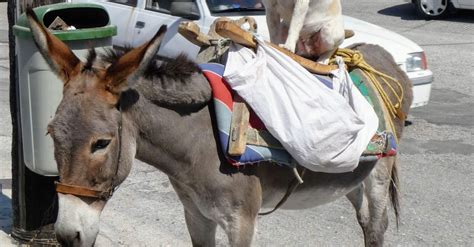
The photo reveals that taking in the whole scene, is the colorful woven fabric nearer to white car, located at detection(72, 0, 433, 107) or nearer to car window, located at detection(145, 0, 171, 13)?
white car, located at detection(72, 0, 433, 107)

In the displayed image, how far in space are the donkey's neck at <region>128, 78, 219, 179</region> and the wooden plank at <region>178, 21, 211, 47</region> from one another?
0.61m

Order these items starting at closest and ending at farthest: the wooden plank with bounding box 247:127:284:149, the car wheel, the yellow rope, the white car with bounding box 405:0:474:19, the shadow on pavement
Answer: the wooden plank with bounding box 247:127:284:149, the yellow rope, the white car with bounding box 405:0:474:19, the car wheel, the shadow on pavement

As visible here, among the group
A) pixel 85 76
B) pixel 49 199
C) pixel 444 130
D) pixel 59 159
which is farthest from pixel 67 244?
pixel 444 130

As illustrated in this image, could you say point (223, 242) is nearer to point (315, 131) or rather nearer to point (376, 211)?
point (376, 211)

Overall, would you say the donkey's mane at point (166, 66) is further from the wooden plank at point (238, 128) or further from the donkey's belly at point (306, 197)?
the donkey's belly at point (306, 197)

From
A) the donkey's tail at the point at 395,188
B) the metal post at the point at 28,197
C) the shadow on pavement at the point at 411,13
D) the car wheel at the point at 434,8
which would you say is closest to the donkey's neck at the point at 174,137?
the donkey's tail at the point at 395,188

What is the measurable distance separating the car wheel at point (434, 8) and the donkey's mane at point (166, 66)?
13908mm

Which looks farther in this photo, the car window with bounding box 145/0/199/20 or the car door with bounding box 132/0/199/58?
the car window with bounding box 145/0/199/20

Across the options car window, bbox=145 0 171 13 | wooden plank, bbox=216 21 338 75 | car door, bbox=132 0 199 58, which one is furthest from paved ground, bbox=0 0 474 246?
car window, bbox=145 0 171 13

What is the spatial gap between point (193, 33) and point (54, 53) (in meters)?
1.12

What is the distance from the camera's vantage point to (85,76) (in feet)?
12.9

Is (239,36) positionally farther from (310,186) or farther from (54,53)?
(54,53)

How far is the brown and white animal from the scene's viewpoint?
5215mm

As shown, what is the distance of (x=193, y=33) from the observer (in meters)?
4.92
